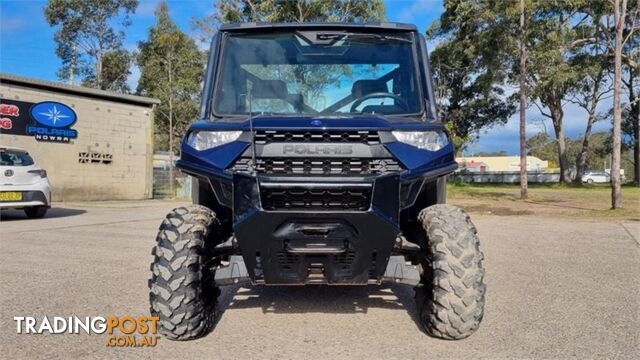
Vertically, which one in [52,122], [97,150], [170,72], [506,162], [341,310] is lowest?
[341,310]

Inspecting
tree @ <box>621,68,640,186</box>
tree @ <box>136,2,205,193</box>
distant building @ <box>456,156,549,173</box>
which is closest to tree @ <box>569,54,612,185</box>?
tree @ <box>621,68,640,186</box>

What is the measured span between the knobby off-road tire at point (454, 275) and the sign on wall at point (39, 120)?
19029 millimetres

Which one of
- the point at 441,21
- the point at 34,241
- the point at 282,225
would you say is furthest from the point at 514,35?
the point at 282,225

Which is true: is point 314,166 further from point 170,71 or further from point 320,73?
point 170,71

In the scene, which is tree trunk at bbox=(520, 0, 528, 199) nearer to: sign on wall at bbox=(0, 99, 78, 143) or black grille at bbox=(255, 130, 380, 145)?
sign on wall at bbox=(0, 99, 78, 143)

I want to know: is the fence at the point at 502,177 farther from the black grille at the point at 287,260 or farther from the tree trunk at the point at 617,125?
the black grille at the point at 287,260

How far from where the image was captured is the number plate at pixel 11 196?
36.0 feet

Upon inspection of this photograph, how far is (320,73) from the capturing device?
416cm

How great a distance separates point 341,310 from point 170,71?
37.1 meters

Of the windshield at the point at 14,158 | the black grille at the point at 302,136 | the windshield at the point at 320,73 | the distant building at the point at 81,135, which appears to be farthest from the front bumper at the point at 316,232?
the distant building at the point at 81,135

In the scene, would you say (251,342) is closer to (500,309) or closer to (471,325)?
(471,325)

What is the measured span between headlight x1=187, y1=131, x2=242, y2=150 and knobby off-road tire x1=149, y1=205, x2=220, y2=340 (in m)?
0.47

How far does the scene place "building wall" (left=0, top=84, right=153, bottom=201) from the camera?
19.3 metres

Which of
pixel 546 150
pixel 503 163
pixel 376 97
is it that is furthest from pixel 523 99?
pixel 503 163
